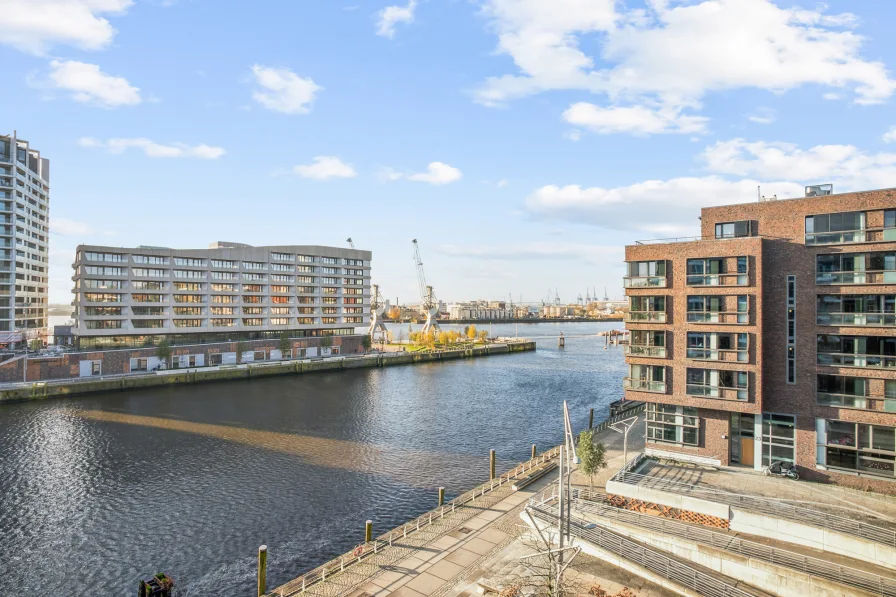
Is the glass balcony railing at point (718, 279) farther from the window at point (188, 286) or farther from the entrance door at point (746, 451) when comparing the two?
the window at point (188, 286)

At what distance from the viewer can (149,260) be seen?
108 meters

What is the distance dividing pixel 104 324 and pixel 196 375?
23.3 m

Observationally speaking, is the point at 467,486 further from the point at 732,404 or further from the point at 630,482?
the point at 732,404

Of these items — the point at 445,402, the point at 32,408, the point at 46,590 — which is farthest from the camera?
the point at 445,402

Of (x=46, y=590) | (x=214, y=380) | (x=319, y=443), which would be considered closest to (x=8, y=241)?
(x=214, y=380)

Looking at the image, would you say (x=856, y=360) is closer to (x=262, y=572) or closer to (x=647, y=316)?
(x=647, y=316)

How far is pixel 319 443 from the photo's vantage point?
56.3 m

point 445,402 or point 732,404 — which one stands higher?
point 732,404

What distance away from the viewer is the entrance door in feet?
118

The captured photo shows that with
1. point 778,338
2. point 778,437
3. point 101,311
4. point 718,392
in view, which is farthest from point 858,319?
point 101,311

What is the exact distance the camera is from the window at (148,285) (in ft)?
348

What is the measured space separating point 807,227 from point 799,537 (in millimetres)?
20899

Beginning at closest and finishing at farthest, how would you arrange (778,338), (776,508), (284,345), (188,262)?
(776,508) < (778,338) < (188,262) < (284,345)

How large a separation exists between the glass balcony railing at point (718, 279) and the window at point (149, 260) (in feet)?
356
